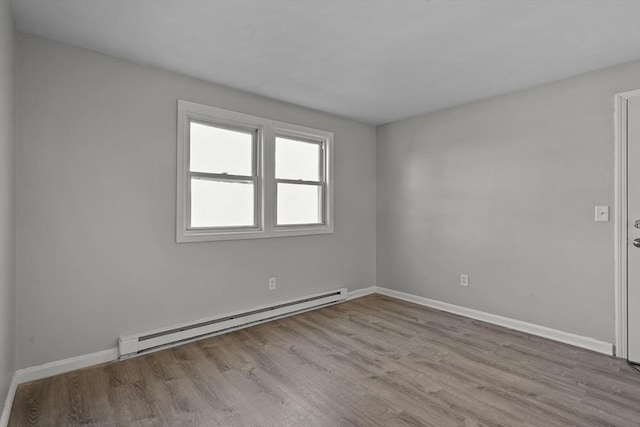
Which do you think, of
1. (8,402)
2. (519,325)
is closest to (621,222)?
(519,325)

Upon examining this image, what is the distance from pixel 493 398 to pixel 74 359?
2994 millimetres

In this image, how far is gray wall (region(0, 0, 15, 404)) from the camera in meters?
1.73

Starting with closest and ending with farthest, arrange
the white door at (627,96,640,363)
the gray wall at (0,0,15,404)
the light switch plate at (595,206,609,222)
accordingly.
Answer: the gray wall at (0,0,15,404) < the white door at (627,96,640,363) < the light switch plate at (595,206,609,222)

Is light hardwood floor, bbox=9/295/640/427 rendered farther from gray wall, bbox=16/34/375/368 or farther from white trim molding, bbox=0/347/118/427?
gray wall, bbox=16/34/375/368

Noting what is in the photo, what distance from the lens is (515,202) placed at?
3.31m

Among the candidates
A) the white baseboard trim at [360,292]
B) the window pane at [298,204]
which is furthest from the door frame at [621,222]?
the window pane at [298,204]

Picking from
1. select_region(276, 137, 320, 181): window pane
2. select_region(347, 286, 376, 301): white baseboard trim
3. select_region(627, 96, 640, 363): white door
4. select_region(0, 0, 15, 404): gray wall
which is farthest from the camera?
select_region(347, 286, 376, 301): white baseboard trim

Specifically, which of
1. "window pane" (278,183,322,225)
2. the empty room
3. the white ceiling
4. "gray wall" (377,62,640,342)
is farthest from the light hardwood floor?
the white ceiling

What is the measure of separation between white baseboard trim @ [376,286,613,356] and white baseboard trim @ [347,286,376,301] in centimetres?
34

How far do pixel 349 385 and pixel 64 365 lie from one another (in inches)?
82.7

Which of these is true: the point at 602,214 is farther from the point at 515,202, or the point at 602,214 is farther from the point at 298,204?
the point at 298,204

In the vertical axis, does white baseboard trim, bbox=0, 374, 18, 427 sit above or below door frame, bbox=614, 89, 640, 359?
below

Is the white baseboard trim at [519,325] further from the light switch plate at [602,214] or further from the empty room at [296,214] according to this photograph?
the light switch plate at [602,214]

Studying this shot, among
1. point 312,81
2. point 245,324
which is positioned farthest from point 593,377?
point 312,81
